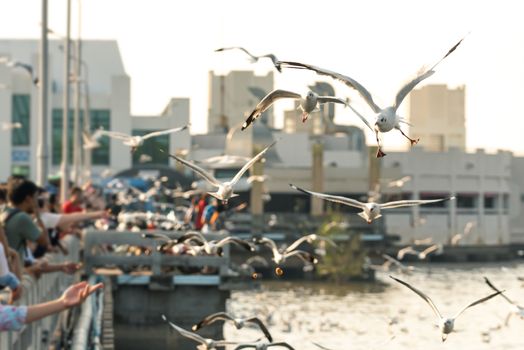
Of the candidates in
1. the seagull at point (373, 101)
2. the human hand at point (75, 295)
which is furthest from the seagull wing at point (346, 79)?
the human hand at point (75, 295)

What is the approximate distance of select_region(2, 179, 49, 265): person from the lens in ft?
47.9

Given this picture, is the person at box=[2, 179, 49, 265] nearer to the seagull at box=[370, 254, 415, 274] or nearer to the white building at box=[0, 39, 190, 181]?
the seagull at box=[370, 254, 415, 274]

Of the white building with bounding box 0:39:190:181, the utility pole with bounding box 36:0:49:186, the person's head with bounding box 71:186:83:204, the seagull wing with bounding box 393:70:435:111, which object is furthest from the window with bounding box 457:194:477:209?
the seagull wing with bounding box 393:70:435:111

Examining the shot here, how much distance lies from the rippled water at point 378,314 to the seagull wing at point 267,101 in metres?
14.9

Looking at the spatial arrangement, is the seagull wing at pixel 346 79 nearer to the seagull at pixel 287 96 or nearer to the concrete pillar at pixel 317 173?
the seagull at pixel 287 96

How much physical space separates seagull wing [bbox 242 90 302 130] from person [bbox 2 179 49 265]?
3.88 metres

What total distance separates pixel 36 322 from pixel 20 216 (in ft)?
3.16

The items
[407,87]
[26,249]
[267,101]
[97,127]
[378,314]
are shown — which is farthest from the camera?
[97,127]

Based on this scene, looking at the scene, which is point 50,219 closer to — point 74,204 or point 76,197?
point 74,204

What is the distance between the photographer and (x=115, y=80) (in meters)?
94.6

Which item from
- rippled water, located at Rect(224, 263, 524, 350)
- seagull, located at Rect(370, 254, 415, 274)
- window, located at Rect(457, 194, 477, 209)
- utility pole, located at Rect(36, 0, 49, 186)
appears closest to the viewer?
seagull, located at Rect(370, 254, 415, 274)

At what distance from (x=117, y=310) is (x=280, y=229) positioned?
45.6m

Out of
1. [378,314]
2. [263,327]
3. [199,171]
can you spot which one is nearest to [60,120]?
[378,314]

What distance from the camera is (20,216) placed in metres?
14.6
